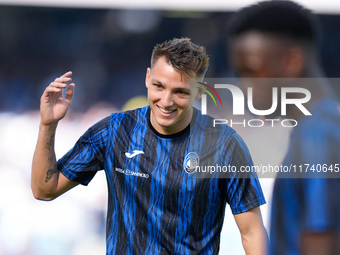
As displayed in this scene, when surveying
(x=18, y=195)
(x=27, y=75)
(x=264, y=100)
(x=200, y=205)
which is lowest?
(x=200, y=205)

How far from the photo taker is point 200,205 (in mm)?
1927

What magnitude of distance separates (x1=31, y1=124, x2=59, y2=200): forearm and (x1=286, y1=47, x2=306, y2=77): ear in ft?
3.26

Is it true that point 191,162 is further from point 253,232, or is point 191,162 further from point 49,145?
point 49,145

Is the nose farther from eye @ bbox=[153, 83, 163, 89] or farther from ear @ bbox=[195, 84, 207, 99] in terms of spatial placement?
ear @ bbox=[195, 84, 207, 99]

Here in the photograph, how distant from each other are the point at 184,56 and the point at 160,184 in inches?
21.7

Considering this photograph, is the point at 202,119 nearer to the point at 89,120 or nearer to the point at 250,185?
the point at 250,185

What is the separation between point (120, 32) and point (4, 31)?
2.65 ft

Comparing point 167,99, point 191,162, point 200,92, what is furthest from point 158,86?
point 191,162

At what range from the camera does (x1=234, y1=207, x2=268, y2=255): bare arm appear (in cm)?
189

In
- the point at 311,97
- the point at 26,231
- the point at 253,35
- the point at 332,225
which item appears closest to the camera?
the point at 332,225

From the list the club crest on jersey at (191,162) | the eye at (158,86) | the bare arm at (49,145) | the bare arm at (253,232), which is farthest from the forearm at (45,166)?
the bare arm at (253,232)

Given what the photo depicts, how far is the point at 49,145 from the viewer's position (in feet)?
6.31

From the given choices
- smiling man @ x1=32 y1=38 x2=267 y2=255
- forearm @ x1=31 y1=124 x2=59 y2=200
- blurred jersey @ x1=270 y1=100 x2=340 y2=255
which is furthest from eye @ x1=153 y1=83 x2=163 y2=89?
blurred jersey @ x1=270 y1=100 x2=340 y2=255

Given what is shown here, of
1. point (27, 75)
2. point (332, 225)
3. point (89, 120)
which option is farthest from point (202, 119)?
point (27, 75)
